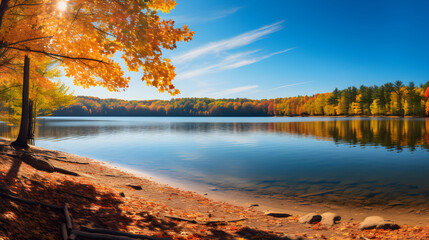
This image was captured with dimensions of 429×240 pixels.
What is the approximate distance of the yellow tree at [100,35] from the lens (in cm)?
788

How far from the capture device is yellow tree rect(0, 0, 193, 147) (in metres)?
7.88

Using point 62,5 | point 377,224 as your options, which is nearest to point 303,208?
point 377,224

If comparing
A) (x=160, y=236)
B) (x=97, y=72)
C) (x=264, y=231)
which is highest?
(x=97, y=72)

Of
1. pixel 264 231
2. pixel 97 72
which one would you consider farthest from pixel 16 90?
pixel 264 231

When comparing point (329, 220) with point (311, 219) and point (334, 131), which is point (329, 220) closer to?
point (311, 219)

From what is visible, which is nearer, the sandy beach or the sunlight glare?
the sandy beach

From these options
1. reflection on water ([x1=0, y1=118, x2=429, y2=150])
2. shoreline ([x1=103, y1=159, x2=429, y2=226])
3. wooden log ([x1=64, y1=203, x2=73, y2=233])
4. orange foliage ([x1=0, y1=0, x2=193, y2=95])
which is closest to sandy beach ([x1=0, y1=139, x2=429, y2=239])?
shoreline ([x1=103, y1=159, x2=429, y2=226])

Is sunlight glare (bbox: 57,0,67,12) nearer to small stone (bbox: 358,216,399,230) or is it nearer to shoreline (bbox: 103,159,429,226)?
shoreline (bbox: 103,159,429,226)

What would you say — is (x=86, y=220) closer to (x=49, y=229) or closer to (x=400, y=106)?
(x=49, y=229)

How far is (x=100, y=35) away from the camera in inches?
373

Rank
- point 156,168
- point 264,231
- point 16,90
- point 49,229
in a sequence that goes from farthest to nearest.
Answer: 1. point 16,90
2. point 156,168
3. point 264,231
4. point 49,229

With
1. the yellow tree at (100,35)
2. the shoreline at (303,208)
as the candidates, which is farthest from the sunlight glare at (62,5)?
the shoreline at (303,208)

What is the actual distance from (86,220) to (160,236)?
77.8 inches

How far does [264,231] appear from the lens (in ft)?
24.7
